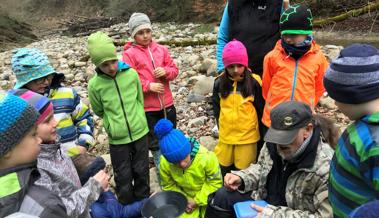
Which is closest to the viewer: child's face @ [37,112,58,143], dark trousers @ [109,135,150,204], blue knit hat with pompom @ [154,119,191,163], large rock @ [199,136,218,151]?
child's face @ [37,112,58,143]

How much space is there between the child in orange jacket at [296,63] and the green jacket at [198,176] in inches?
26.1

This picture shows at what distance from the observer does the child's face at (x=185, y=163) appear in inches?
115

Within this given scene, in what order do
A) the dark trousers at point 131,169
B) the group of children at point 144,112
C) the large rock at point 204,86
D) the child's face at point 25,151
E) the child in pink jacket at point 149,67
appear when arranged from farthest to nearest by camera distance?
the large rock at point 204,86 < the child in pink jacket at point 149,67 < the dark trousers at point 131,169 < the group of children at point 144,112 < the child's face at point 25,151

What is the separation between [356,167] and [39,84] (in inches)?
84.1

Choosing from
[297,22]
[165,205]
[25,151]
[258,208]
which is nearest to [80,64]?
[165,205]

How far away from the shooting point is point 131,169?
3486 millimetres

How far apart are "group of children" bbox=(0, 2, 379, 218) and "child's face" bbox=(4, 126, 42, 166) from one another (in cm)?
44

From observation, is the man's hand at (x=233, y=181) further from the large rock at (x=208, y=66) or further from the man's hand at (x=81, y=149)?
the large rock at (x=208, y=66)

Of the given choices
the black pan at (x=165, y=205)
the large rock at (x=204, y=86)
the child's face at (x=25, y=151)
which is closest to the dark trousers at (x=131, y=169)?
the black pan at (x=165, y=205)

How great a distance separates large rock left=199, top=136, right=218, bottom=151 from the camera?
441cm

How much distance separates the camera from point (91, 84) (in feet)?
10.7

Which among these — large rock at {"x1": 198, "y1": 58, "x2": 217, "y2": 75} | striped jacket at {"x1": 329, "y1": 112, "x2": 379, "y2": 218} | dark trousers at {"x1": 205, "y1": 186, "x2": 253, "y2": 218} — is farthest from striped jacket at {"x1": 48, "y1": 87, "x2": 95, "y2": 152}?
large rock at {"x1": 198, "y1": 58, "x2": 217, "y2": 75}

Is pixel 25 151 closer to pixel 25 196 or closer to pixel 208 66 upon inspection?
pixel 25 196

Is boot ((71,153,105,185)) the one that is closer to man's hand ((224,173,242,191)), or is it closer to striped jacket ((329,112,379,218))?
man's hand ((224,173,242,191))
